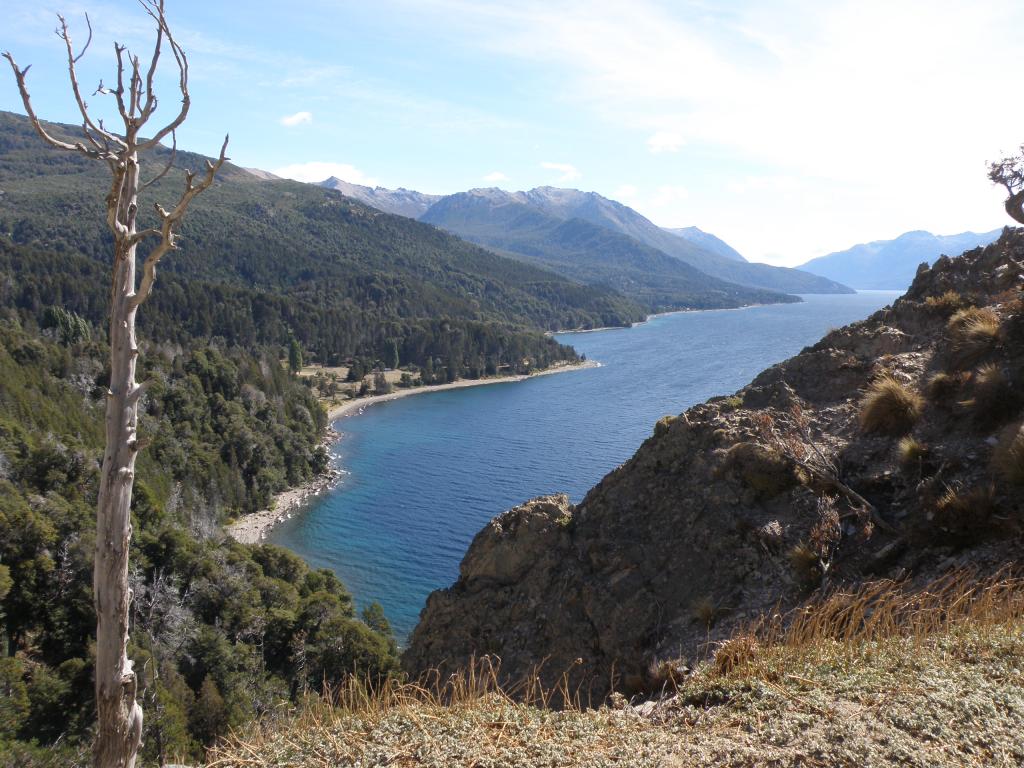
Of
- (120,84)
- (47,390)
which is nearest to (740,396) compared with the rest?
(120,84)

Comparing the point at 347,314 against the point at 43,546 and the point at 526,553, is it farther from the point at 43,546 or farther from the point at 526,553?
the point at 526,553

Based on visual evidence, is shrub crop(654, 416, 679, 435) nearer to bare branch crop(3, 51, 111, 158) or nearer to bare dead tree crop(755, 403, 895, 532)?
bare dead tree crop(755, 403, 895, 532)

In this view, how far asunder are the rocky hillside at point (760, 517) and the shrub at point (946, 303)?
1.21 ft

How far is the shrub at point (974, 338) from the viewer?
9.95 m

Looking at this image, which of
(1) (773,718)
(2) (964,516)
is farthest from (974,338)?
(1) (773,718)

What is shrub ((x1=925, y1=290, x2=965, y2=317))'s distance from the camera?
488 inches

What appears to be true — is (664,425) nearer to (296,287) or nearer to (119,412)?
(119,412)

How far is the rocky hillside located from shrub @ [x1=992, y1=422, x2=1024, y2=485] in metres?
0.02

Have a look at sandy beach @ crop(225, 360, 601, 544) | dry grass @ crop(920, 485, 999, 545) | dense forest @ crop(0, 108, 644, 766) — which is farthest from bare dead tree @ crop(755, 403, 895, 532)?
sandy beach @ crop(225, 360, 601, 544)

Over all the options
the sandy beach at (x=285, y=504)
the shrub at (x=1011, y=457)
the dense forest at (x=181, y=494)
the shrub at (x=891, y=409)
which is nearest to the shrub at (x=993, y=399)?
the shrub at (x=891, y=409)

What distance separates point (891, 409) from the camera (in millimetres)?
9422

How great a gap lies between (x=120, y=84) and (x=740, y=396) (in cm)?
1047

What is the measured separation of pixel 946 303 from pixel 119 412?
13.5 m

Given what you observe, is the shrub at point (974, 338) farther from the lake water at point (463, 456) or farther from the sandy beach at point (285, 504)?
the sandy beach at point (285, 504)
